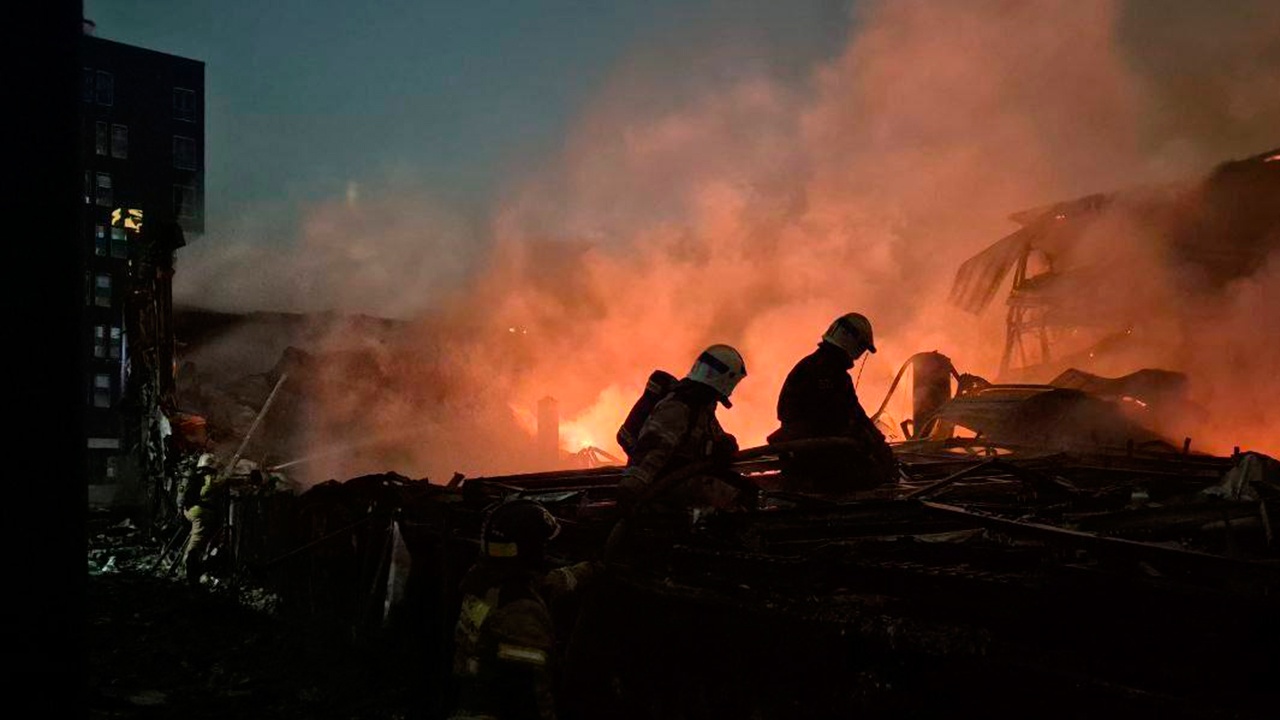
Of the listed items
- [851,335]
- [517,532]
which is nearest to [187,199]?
[851,335]

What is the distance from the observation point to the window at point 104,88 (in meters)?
43.3

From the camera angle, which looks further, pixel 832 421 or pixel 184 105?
pixel 184 105

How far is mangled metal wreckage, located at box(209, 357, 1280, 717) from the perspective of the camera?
2.65 m

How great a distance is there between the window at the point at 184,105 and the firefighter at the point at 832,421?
164 feet

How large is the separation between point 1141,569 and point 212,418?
924 inches

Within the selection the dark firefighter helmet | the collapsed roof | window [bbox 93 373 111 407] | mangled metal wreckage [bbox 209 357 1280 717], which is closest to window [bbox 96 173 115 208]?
window [bbox 93 373 111 407]

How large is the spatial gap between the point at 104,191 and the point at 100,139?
277 centimetres

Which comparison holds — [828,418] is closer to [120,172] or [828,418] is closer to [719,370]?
[719,370]

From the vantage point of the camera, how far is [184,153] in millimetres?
45844

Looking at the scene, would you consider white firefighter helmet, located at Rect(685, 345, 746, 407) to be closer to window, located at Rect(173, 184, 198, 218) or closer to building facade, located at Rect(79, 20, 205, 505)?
building facade, located at Rect(79, 20, 205, 505)

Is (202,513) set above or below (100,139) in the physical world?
below

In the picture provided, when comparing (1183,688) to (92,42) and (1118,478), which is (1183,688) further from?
(92,42)

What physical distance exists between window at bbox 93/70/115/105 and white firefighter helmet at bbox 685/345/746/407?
49884 millimetres

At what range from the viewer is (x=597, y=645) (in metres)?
4.48
